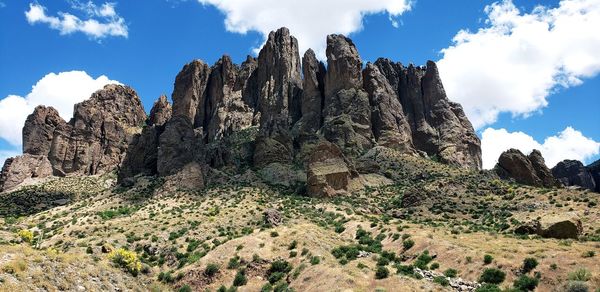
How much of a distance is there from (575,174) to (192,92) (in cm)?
13200

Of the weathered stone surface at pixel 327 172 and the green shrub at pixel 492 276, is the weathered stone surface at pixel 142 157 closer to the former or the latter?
the weathered stone surface at pixel 327 172

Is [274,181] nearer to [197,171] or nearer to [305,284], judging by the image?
[197,171]

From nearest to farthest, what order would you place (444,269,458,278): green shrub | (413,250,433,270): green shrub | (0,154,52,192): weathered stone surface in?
(444,269,458,278): green shrub < (413,250,433,270): green shrub < (0,154,52,192): weathered stone surface

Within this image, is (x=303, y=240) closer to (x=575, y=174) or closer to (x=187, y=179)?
(x=187, y=179)

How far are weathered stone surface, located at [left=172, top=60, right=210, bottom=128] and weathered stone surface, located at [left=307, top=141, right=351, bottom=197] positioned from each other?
2898 inches

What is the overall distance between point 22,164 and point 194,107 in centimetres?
5183

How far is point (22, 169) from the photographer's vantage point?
138 metres

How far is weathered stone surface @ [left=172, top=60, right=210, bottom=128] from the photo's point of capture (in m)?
158

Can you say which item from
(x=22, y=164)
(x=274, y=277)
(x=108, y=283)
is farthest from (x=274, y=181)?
(x=22, y=164)

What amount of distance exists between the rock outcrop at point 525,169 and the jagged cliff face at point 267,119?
25.3 m

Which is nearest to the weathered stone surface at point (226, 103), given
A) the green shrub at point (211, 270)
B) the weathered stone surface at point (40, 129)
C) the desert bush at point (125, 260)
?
the weathered stone surface at point (40, 129)

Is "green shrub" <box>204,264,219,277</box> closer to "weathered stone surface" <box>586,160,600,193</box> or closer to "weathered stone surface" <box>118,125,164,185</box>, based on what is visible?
"weathered stone surface" <box>118,125,164,185</box>

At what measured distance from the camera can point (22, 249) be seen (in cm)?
3797

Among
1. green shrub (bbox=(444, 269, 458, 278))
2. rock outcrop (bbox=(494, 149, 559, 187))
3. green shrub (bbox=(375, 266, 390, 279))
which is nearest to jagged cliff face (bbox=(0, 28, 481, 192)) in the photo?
rock outcrop (bbox=(494, 149, 559, 187))
